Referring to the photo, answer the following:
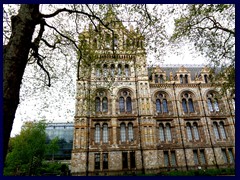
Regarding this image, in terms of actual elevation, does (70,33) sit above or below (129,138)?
above

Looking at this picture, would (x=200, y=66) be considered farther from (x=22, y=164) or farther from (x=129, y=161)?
(x=22, y=164)

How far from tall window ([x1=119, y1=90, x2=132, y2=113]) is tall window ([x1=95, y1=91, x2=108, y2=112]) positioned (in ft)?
6.51

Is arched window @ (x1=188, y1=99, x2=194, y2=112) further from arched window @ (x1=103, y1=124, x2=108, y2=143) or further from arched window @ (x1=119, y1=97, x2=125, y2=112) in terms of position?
arched window @ (x1=103, y1=124, x2=108, y2=143)

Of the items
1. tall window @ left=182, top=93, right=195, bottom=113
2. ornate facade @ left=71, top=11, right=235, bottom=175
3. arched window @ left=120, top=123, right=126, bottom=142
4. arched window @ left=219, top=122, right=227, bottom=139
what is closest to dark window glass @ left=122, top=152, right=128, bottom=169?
ornate facade @ left=71, top=11, right=235, bottom=175

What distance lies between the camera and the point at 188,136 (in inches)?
1059

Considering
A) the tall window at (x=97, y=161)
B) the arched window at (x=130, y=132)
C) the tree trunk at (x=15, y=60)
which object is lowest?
the tall window at (x=97, y=161)

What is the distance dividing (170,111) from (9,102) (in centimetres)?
2551

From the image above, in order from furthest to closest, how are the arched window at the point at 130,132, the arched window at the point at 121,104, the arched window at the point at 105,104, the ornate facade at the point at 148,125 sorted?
the arched window at the point at 121,104 → the arched window at the point at 105,104 → the arched window at the point at 130,132 → the ornate facade at the point at 148,125

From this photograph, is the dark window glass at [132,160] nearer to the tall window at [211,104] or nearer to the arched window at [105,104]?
the arched window at [105,104]

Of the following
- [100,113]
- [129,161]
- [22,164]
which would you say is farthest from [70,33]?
[22,164]

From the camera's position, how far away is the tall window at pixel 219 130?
2717cm

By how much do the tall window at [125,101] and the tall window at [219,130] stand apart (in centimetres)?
1215

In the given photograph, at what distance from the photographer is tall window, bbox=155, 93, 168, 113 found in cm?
2818

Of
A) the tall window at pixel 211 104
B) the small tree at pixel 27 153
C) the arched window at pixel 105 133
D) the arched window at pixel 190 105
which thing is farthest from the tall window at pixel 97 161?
the tall window at pixel 211 104
